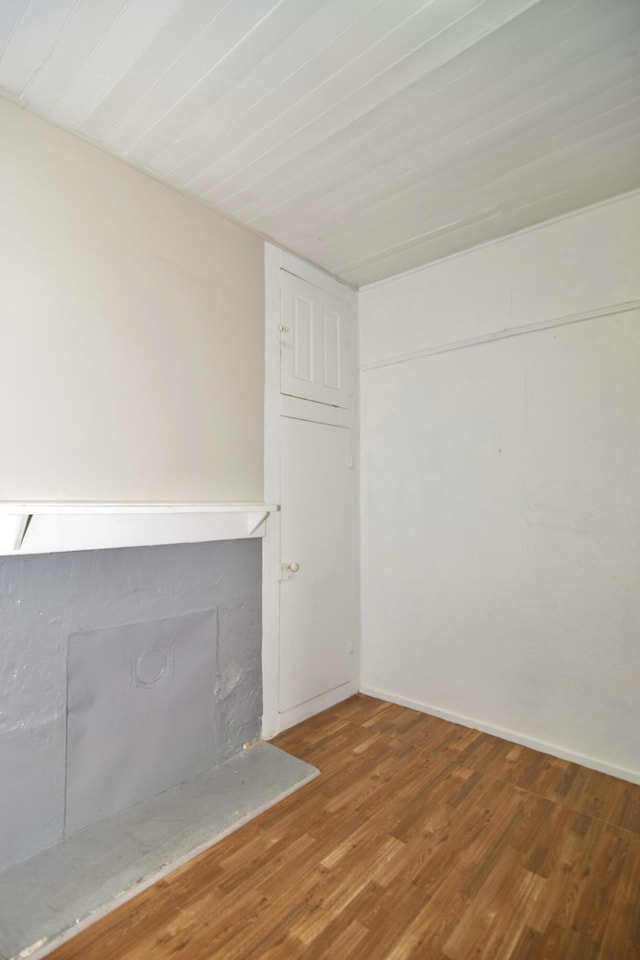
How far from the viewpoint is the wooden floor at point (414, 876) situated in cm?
142

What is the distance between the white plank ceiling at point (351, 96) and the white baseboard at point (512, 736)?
2.77m

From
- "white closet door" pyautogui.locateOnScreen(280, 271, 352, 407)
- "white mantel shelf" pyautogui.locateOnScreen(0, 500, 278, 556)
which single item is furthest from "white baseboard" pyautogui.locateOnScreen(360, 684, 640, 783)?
"white closet door" pyautogui.locateOnScreen(280, 271, 352, 407)

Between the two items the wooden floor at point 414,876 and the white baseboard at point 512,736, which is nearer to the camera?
the wooden floor at point 414,876

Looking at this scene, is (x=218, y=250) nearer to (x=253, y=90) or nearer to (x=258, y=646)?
(x=253, y=90)

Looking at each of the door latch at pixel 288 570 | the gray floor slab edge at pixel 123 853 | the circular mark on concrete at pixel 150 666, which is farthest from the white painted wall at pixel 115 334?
the gray floor slab edge at pixel 123 853

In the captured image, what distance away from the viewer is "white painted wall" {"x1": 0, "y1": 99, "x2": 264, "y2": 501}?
1.78 m

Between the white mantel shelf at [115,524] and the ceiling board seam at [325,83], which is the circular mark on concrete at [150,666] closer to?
the white mantel shelf at [115,524]

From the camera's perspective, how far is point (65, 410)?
1.88 meters

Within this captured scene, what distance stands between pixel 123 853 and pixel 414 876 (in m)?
1.05

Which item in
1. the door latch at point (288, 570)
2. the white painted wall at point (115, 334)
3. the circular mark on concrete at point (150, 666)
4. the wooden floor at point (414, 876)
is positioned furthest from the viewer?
the door latch at point (288, 570)

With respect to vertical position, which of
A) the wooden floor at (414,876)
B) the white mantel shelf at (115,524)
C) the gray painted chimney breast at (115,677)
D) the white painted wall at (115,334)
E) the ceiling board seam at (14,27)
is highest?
the ceiling board seam at (14,27)

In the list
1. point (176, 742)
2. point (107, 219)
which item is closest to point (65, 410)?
point (107, 219)

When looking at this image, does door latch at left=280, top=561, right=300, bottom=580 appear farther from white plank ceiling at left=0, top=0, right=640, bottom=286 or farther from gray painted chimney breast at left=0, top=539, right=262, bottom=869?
white plank ceiling at left=0, top=0, right=640, bottom=286

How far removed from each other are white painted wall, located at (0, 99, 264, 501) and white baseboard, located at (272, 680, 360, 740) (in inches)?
52.1
